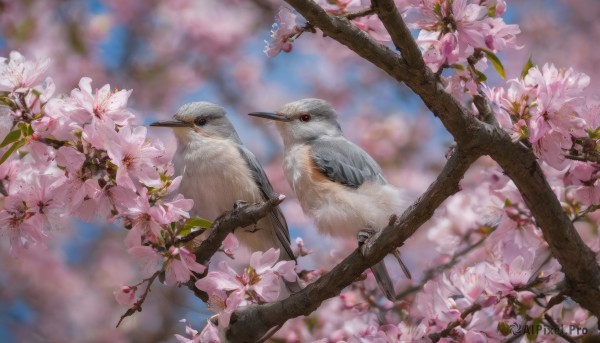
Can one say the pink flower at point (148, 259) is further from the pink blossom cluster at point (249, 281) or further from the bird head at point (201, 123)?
the bird head at point (201, 123)

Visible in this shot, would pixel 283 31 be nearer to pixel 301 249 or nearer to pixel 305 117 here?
pixel 301 249

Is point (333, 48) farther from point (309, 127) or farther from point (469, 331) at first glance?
point (469, 331)

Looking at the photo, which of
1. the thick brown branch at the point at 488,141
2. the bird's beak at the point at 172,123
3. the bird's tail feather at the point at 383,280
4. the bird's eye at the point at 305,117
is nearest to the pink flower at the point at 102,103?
the thick brown branch at the point at 488,141

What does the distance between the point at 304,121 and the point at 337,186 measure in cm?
71

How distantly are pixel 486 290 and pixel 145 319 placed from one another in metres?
4.64

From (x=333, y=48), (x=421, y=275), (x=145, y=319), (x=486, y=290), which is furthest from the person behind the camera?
(x=333, y=48)

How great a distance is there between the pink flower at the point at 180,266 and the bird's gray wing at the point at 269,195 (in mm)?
850

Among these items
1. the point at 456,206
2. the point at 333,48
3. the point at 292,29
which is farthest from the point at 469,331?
the point at 333,48

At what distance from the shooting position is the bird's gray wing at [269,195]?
3367mm

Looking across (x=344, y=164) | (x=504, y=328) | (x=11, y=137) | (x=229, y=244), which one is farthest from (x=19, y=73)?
(x=504, y=328)

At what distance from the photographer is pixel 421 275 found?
156 inches

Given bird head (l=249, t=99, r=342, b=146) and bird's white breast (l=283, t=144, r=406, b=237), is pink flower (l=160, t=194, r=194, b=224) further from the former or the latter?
bird head (l=249, t=99, r=342, b=146)

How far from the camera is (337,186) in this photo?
3.44 m

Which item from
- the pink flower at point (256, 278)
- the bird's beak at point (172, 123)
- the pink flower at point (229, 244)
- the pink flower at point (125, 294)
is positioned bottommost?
the pink flower at point (125, 294)
